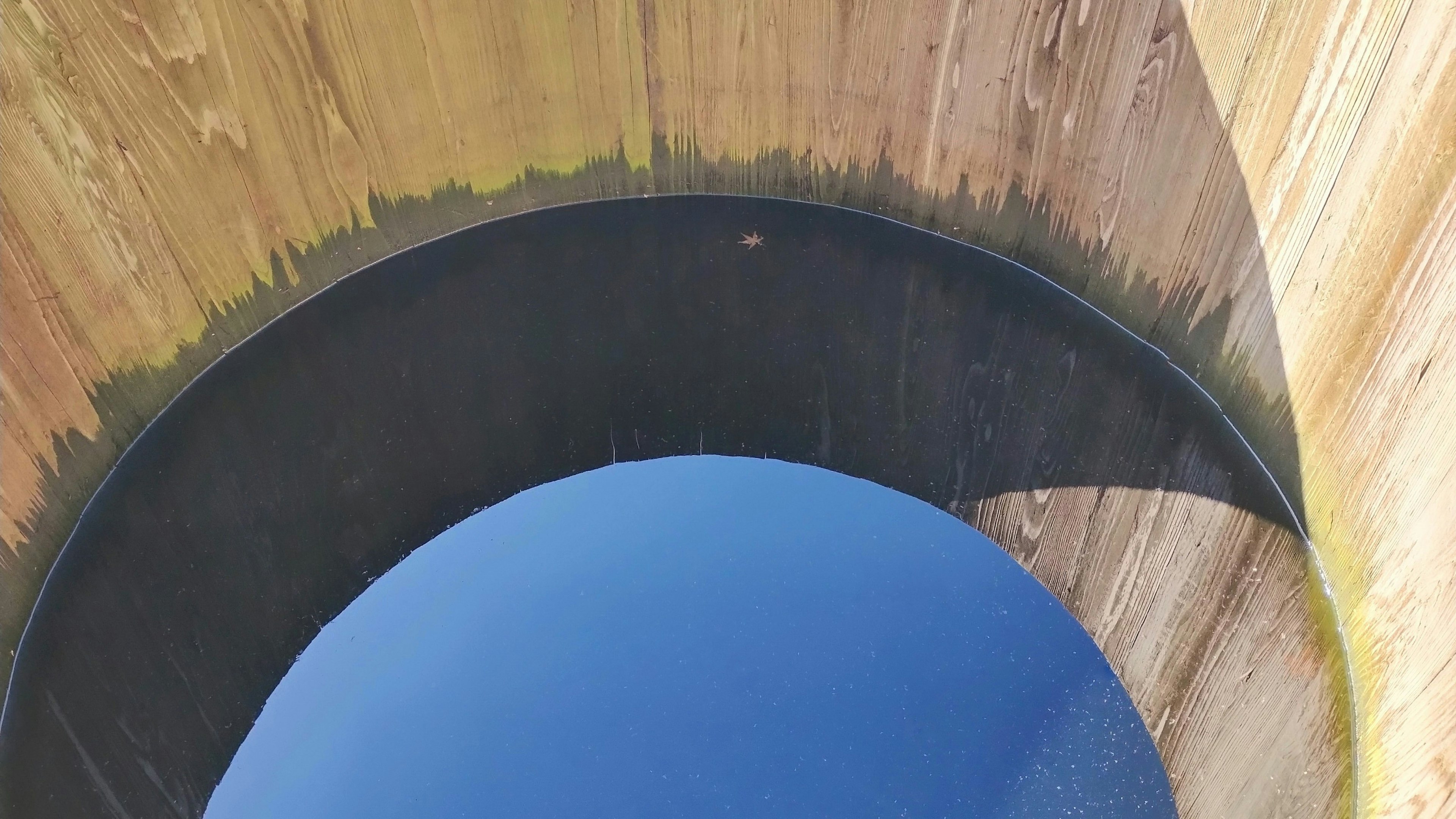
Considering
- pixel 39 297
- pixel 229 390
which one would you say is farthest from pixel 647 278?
pixel 39 297

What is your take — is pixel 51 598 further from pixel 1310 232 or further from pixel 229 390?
pixel 1310 232

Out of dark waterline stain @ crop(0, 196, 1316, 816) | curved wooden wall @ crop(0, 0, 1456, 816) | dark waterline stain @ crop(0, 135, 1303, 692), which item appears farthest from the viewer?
dark waterline stain @ crop(0, 196, 1316, 816)

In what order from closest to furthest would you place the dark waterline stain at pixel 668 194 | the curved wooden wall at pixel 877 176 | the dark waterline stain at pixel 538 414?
1. the curved wooden wall at pixel 877 176
2. the dark waterline stain at pixel 668 194
3. the dark waterline stain at pixel 538 414

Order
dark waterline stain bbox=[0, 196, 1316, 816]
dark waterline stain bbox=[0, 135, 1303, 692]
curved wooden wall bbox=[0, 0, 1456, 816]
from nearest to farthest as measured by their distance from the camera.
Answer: curved wooden wall bbox=[0, 0, 1456, 816], dark waterline stain bbox=[0, 135, 1303, 692], dark waterline stain bbox=[0, 196, 1316, 816]

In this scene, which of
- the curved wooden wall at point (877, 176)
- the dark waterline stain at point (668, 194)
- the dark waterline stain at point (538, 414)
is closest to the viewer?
the curved wooden wall at point (877, 176)

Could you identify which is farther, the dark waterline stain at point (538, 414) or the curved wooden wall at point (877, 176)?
the dark waterline stain at point (538, 414)

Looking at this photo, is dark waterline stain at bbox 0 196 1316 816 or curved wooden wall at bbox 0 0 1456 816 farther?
dark waterline stain at bbox 0 196 1316 816

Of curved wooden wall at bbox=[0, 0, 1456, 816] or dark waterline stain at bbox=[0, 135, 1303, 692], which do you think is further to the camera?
dark waterline stain at bbox=[0, 135, 1303, 692]

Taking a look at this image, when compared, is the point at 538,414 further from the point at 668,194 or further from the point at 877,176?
the point at 877,176

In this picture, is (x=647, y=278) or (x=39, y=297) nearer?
(x=39, y=297)
